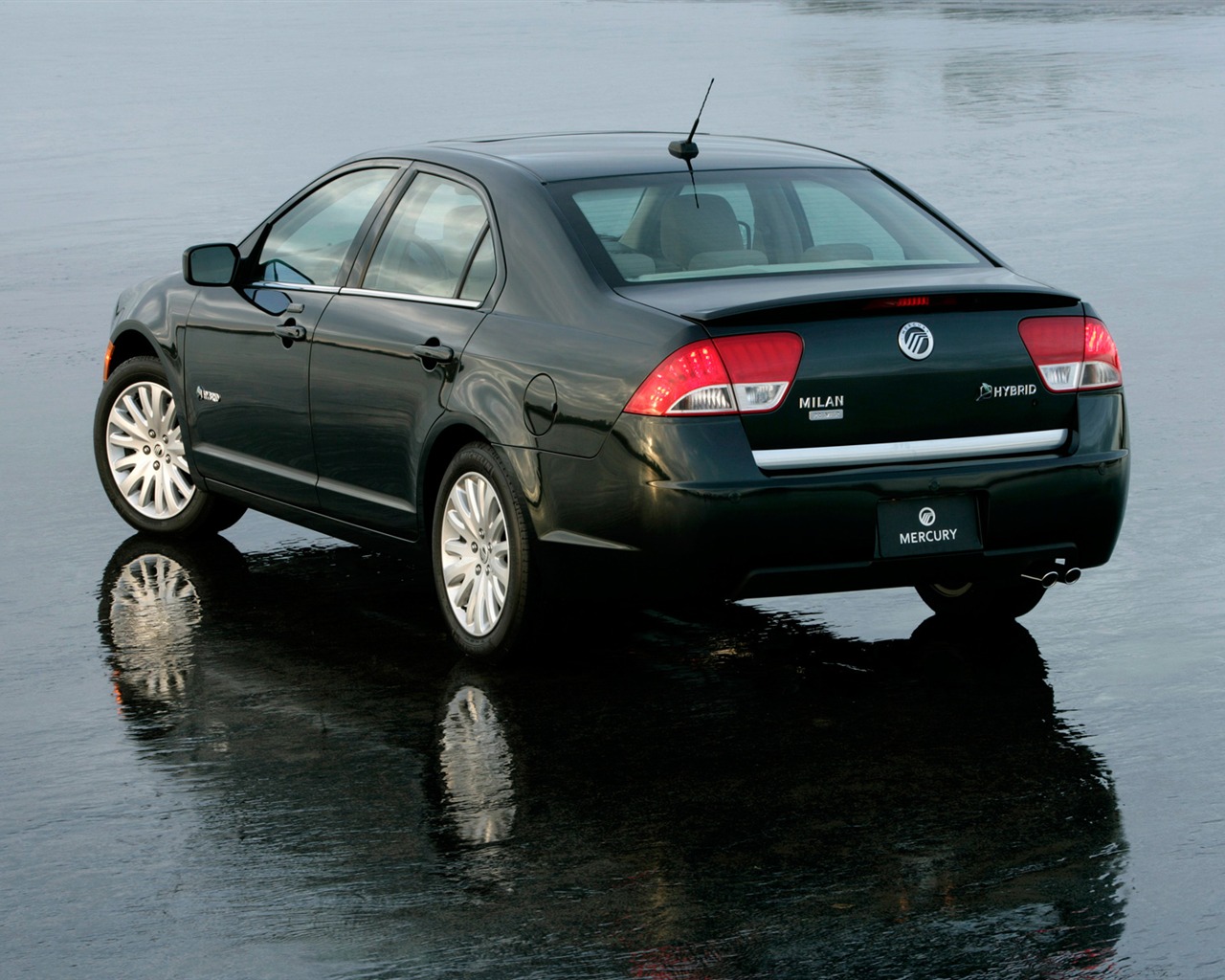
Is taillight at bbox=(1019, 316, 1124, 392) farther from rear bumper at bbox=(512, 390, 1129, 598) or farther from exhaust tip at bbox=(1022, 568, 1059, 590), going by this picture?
exhaust tip at bbox=(1022, 568, 1059, 590)

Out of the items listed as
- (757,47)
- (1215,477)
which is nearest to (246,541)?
(1215,477)

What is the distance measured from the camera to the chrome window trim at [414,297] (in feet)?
24.2

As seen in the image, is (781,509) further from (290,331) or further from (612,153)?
(290,331)

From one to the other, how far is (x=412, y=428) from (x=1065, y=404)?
7.04 feet

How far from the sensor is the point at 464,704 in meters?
6.80

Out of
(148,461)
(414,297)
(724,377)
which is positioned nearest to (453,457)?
(414,297)

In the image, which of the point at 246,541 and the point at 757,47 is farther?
the point at 757,47

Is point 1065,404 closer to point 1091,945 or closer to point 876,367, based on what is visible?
point 876,367

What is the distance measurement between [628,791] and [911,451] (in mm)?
1416

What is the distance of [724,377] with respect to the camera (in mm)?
6406

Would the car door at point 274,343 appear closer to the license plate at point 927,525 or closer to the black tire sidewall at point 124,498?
the black tire sidewall at point 124,498

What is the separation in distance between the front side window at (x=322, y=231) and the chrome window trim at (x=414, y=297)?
0.59 feet

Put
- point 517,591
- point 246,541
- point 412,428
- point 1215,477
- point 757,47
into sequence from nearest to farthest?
point 517,591 < point 412,428 < point 246,541 < point 1215,477 < point 757,47

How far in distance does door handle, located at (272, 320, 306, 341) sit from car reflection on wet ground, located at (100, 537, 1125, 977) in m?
0.97
